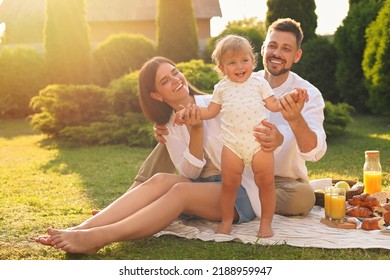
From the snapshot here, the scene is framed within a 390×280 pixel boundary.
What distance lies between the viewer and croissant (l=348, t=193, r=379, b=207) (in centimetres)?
→ 463

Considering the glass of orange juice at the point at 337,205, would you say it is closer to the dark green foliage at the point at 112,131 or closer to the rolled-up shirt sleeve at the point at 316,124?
the rolled-up shirt sleeve at the point at 316,124

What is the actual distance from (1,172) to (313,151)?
480 cm

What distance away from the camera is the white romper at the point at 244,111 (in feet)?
12.3

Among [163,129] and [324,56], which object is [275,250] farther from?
[324,56]

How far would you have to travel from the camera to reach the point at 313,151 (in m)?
4.01

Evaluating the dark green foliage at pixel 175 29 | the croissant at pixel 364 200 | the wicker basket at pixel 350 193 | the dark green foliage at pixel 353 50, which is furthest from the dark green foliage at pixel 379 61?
the croissant at pixel 364 200

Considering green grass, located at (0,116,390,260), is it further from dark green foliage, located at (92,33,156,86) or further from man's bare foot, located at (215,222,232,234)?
dark green foliage, located at (92,33,156,86)

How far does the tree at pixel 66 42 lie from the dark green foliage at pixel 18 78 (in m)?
0.31

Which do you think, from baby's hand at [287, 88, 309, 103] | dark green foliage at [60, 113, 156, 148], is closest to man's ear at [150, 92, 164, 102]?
baby's hand at [287, 88, 309, 103]

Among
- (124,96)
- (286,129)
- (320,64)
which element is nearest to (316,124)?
(286,129)

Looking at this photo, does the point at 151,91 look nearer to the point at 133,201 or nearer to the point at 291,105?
the point at 133,201

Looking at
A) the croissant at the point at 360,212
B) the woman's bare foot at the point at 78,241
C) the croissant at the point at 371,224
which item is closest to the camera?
the woman's bare foot at the point at 78,241

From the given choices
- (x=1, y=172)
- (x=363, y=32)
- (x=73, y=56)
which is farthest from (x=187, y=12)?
(x=1, y=172)

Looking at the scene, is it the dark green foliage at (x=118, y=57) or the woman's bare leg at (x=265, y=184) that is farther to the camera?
the dark green foliage at (x=118, y=57)
